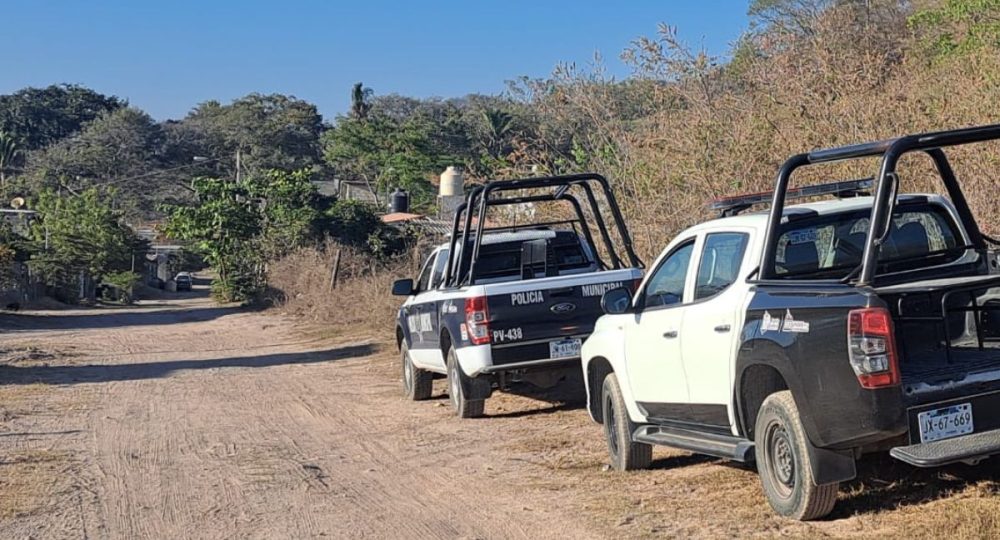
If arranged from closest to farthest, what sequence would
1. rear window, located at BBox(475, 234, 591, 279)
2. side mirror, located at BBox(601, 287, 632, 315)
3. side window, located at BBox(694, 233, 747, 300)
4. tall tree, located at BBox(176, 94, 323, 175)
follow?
side window, located at BBox(694, 233, 747, 300)
side mirror, located at BBox(601, 287, 632, 315)
rear window, located at BBox(475, 234, 591, 279)
tall tree, located at BBox(176, 94, 323, 175)

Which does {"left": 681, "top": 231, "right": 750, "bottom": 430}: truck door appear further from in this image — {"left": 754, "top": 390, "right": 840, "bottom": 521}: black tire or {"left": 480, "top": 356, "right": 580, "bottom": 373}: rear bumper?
{"left": 480, "top": 356, "right": 580, "bottom": 373}: rear bumper

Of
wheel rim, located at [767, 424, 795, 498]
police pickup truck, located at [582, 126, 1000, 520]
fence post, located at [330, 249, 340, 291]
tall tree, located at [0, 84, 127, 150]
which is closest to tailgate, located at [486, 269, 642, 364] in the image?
police pickup truck, located at [582, 126, 1000, 520]

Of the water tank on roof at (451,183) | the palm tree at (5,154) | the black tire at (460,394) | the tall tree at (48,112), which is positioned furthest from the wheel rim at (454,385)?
the tall tree at (48,112)

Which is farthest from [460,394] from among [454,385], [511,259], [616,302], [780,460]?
[780,460]

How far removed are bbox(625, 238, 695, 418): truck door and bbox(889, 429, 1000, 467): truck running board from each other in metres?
1.93

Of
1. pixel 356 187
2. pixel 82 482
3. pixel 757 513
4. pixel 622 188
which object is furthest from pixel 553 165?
pixel 356 187

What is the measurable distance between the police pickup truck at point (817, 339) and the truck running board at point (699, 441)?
0.5 inches

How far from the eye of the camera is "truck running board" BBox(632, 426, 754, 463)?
7105mm

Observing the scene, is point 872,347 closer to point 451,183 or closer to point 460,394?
point 460,394

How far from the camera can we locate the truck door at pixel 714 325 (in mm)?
7008

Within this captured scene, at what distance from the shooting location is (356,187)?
222ft

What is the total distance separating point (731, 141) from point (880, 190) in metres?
9.81

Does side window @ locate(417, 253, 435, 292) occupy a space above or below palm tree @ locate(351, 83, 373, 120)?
below

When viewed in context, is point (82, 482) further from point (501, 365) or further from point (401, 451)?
point (501, 365)
